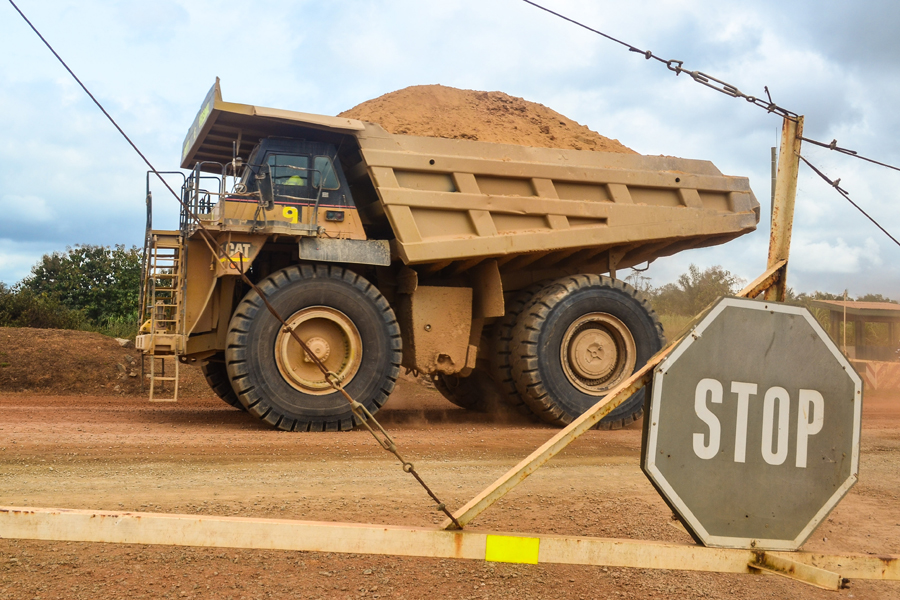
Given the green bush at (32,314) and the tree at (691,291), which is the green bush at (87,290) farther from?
the tree at (691,291)

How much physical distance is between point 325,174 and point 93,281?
1584cm

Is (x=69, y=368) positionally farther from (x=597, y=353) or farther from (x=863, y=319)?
(x=863, y=319)

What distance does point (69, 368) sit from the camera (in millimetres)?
12836

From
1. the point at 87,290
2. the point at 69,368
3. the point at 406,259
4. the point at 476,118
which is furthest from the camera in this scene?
the point at 87,290

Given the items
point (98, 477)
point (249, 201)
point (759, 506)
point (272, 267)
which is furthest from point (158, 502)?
point (272, 267)

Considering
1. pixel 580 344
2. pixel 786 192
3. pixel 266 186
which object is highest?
pixel 266 186

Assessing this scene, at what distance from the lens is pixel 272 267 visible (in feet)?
29.4

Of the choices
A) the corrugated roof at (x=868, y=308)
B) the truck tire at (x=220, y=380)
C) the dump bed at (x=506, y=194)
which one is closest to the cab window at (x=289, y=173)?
the dump bed at (x=506, y=194)

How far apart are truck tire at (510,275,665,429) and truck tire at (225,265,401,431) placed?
65.8 inches

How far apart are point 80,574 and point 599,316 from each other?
22.2 ft

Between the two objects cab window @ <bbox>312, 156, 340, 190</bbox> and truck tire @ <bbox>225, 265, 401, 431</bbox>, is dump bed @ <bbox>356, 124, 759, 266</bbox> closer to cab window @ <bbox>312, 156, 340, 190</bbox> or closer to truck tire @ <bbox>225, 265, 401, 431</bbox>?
cab window @ <bbox>312, 156, 340, 190</bbox>

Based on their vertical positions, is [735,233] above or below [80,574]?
above

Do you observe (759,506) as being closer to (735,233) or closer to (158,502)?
(158,502)

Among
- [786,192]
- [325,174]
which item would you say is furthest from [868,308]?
[786,192]
